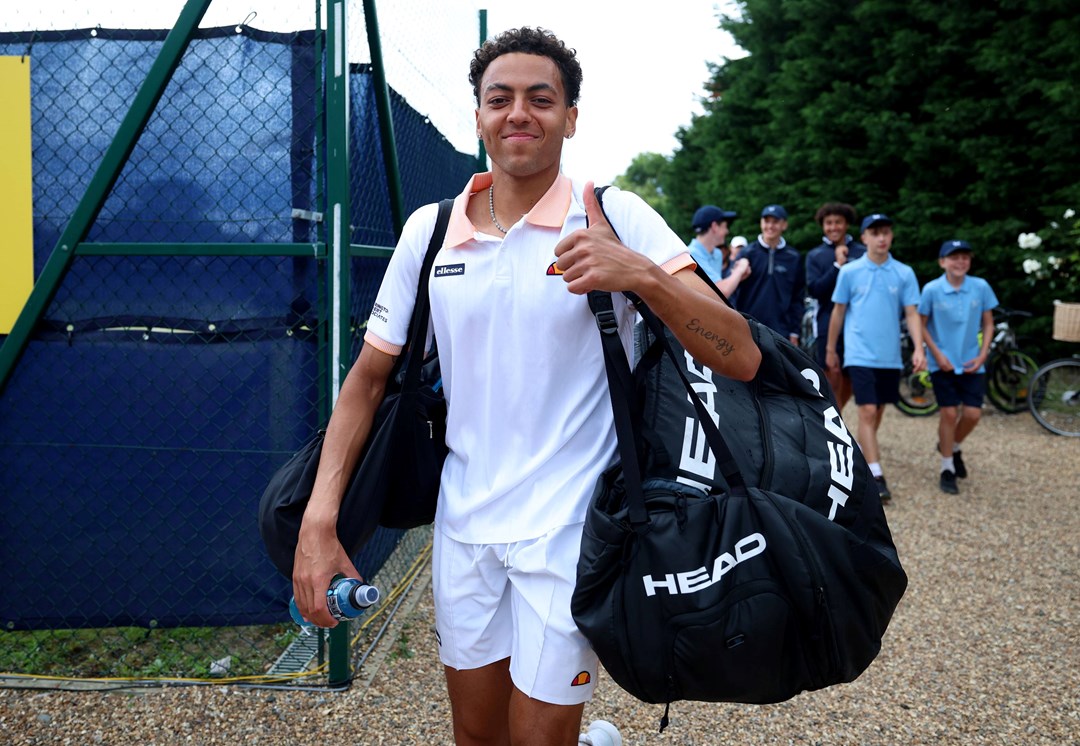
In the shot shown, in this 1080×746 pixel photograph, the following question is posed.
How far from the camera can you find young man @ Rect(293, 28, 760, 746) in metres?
1.99

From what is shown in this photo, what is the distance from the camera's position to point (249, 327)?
4.02 meters

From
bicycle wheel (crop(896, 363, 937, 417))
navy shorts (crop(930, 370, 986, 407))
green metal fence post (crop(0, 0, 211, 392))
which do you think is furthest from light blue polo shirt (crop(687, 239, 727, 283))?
green metal fence post (crop(0, 0, 211, 392))

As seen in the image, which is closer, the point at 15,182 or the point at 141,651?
the point at 15,182

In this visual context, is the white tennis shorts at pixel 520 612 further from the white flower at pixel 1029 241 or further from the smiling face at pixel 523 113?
the white flower at pixel 1029 241

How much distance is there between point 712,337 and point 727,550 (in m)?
0.40

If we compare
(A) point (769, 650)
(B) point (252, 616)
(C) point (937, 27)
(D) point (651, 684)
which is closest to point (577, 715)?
(D) point (651, 684)

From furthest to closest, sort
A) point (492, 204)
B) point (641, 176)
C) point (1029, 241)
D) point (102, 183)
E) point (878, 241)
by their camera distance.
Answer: point (641, 176)
point (1029, 241)
point (878, 241)
point (102, 183)
point (492, 204)

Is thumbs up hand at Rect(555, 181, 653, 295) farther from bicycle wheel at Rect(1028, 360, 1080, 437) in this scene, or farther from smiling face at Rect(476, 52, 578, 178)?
bicycle wheel at Rect(1028, 360, 1080, 437)

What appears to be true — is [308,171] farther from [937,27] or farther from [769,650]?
[937,27]

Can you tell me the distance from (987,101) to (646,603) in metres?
13.4

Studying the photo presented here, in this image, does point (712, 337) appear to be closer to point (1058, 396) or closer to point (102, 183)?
point (102, 183)

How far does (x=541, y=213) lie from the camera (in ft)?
6.86

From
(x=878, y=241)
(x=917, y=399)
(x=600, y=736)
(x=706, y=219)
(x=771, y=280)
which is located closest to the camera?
(x=600, y=736)

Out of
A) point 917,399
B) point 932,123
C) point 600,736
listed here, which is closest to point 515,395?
point 600,736
